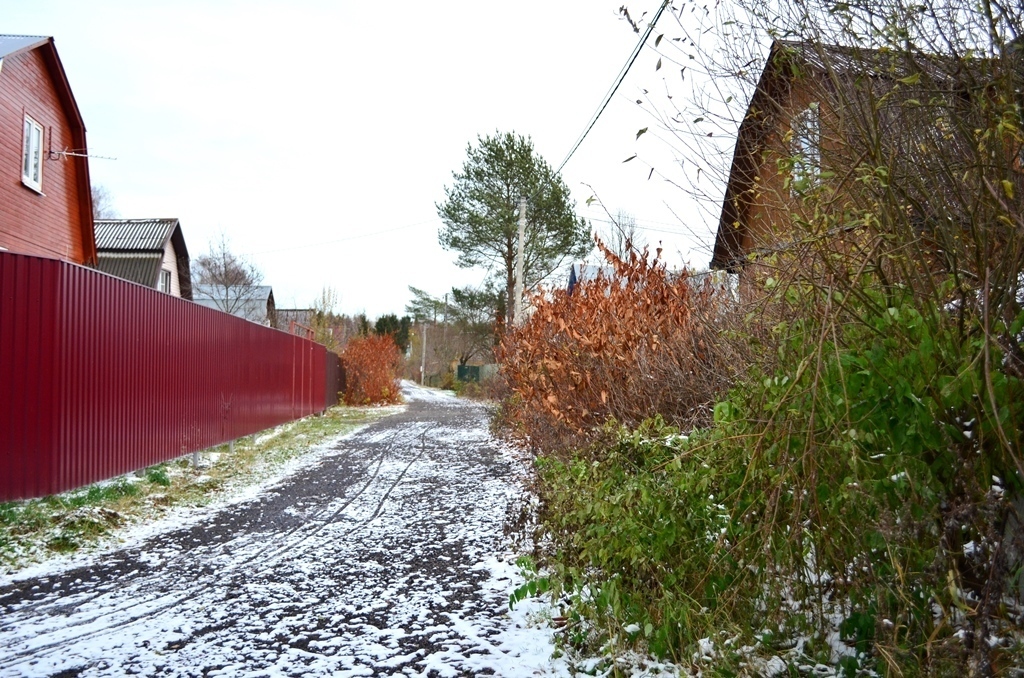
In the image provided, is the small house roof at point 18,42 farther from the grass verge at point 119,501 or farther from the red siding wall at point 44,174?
the grass verge at point 119,501

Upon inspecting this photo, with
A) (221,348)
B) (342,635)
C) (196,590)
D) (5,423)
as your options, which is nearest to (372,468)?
(221,348)

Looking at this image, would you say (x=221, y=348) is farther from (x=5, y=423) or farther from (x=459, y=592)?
(x=459, y=592)

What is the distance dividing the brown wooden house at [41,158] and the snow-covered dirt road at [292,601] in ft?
27.3

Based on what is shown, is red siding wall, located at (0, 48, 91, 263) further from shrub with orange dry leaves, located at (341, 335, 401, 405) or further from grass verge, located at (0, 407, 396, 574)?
shrub with orange dry leaves, located at (341, 335, 401, 405)

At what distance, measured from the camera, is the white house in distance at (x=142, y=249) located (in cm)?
2494

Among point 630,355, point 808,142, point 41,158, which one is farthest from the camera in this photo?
point 41,158

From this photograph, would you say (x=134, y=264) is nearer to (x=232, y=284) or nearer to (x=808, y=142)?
(x=232, y=284)

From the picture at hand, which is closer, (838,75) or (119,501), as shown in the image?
(838,75)

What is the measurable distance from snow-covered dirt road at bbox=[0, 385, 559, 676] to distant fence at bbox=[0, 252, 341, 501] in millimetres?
1296

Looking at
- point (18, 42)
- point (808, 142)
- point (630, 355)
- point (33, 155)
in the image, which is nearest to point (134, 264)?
point (33, 155)

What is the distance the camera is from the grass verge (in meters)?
5.75

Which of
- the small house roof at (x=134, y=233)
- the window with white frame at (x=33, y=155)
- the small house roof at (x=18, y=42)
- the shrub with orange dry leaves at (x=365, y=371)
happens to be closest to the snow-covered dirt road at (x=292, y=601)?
the window with white frame at (x=33, y=155)

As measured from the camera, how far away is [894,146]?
99.8 inches

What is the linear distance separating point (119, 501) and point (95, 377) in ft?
4.11
